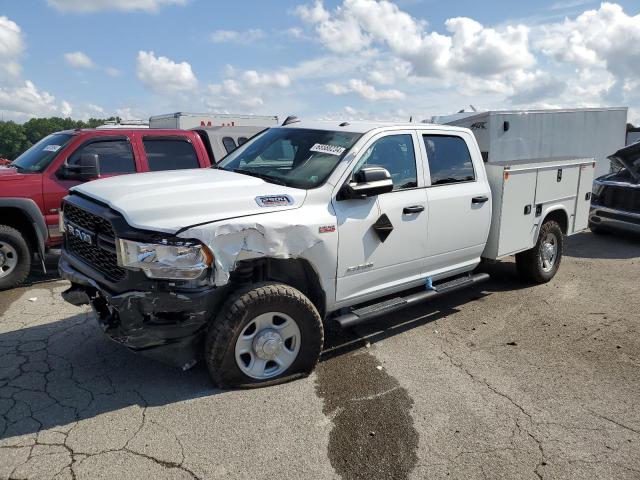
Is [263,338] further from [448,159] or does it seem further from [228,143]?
[228,143]

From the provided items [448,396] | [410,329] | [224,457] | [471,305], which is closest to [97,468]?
[224,457]

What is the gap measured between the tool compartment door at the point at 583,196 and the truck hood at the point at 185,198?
4.66 m

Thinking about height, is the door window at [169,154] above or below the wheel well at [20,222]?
above

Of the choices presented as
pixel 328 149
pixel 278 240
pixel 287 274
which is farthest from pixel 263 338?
pixel 328 149

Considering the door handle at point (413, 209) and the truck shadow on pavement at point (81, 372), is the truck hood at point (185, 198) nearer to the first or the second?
the door handle at point (413, 209)

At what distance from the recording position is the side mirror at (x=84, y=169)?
6227 mm

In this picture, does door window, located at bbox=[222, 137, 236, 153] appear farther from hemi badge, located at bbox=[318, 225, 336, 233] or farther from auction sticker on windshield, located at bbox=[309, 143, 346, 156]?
hemi badge, located at bbox=[318, 225, 336, 233]

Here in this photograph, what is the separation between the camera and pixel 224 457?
9.61 feet

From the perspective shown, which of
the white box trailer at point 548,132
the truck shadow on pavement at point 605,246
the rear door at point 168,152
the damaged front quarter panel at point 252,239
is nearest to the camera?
the damaged front quarter panel at point 252,239

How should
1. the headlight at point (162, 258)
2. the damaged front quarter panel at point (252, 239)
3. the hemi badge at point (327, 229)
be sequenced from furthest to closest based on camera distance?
the hemi badge at point (327, 229)
the damaged front quarter panel at point (252, 239)
the headlight at point (162, 258)

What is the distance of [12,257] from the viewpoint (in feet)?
19.6

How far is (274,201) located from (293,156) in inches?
38.5

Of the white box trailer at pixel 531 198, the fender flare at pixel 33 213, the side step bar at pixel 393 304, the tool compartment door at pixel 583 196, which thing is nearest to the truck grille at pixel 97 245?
the side step bar at pixel 393 304

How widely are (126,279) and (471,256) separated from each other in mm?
3587
